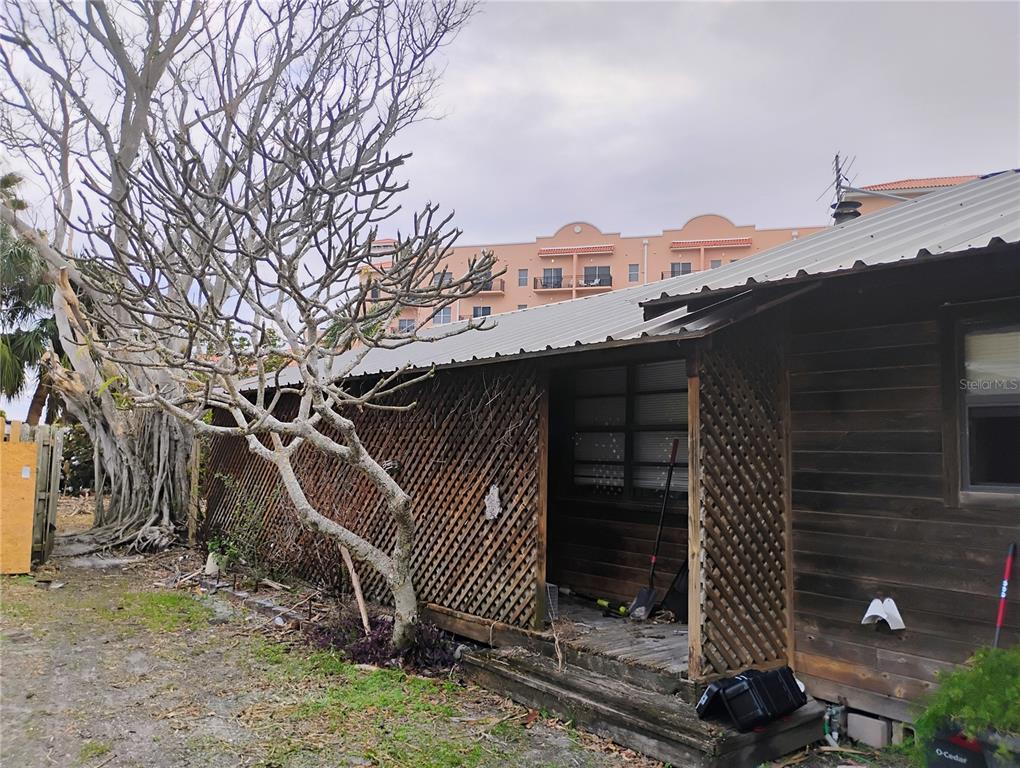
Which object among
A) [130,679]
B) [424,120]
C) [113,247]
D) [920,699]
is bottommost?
[130,679]

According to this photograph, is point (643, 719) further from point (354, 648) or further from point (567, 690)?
point (354, 648)

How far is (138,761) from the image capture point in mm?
3777

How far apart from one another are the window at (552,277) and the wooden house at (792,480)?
3815 centimetres

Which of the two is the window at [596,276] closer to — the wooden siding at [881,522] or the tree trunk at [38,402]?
the tree trunk at [38,402]

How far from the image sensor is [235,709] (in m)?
4.61

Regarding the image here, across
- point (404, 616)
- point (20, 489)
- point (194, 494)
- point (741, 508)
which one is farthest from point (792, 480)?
point (194, 494)

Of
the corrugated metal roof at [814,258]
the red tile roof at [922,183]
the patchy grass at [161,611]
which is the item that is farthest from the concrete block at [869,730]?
the red tile roof at [922,183]

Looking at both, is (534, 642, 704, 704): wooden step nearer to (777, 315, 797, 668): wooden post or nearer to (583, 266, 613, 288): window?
(777, 315, 797, 668): wooden post

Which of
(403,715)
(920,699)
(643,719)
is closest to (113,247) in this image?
(403,715)

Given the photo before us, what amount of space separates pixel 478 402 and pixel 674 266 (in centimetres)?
3792

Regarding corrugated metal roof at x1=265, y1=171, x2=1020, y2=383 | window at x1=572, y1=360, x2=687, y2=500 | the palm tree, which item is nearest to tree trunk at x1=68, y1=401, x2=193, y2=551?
the palm tree

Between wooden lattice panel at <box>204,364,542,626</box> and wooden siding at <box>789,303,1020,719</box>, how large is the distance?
197cm

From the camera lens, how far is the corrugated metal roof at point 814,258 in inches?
149

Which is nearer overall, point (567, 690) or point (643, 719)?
point (643, 719)
